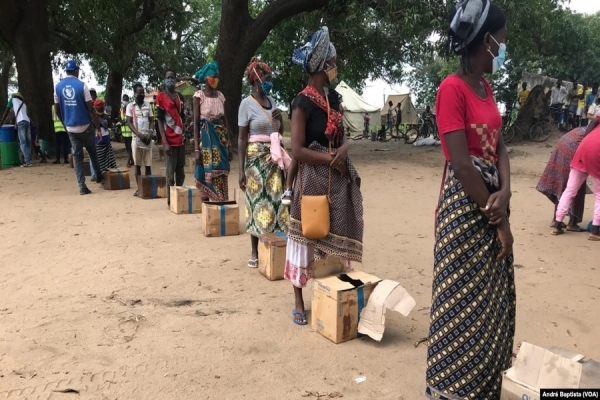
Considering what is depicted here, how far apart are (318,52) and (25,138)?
1100 centimetres

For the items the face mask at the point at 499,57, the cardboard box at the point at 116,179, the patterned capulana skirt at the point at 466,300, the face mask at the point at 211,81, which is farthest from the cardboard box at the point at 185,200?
the face mask at the point at 499,57

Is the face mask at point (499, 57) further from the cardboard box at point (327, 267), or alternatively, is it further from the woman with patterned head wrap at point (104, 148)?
the woman with patterned head wrap at point (104, 148)

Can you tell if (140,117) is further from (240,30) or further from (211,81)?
(240,30)

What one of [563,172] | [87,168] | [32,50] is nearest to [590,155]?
[563,172]

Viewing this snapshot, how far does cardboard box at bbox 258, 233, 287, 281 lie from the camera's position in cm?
429

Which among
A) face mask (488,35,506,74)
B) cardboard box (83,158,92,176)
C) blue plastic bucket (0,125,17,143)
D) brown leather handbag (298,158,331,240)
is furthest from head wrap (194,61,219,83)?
blue plastic bucket (0,125,17,143)

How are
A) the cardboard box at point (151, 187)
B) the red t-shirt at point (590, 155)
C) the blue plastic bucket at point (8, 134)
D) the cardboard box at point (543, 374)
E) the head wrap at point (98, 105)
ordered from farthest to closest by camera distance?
1. the blue plastic bucket at point (8, 134)
2. the head wrap at point (98, 105)
3. the cardboard box at point (151, 187)
4. the red t-shirt at point (590, 155)
5. the cardboard box at point (543, 374)

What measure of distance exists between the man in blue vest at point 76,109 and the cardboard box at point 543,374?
7.73m

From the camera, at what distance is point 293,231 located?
3297mm

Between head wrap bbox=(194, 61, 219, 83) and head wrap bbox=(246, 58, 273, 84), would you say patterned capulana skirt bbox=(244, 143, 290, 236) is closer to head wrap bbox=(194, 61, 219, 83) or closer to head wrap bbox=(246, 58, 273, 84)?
head wrap bbox=(246, 58, 273, 84)

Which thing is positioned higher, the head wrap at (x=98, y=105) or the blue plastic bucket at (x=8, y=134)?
the head wrap at (x=98, y=105)

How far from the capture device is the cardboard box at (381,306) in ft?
10.3

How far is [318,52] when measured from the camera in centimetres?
309

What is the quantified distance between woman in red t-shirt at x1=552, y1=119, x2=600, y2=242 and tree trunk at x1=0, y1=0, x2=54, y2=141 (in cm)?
1204
